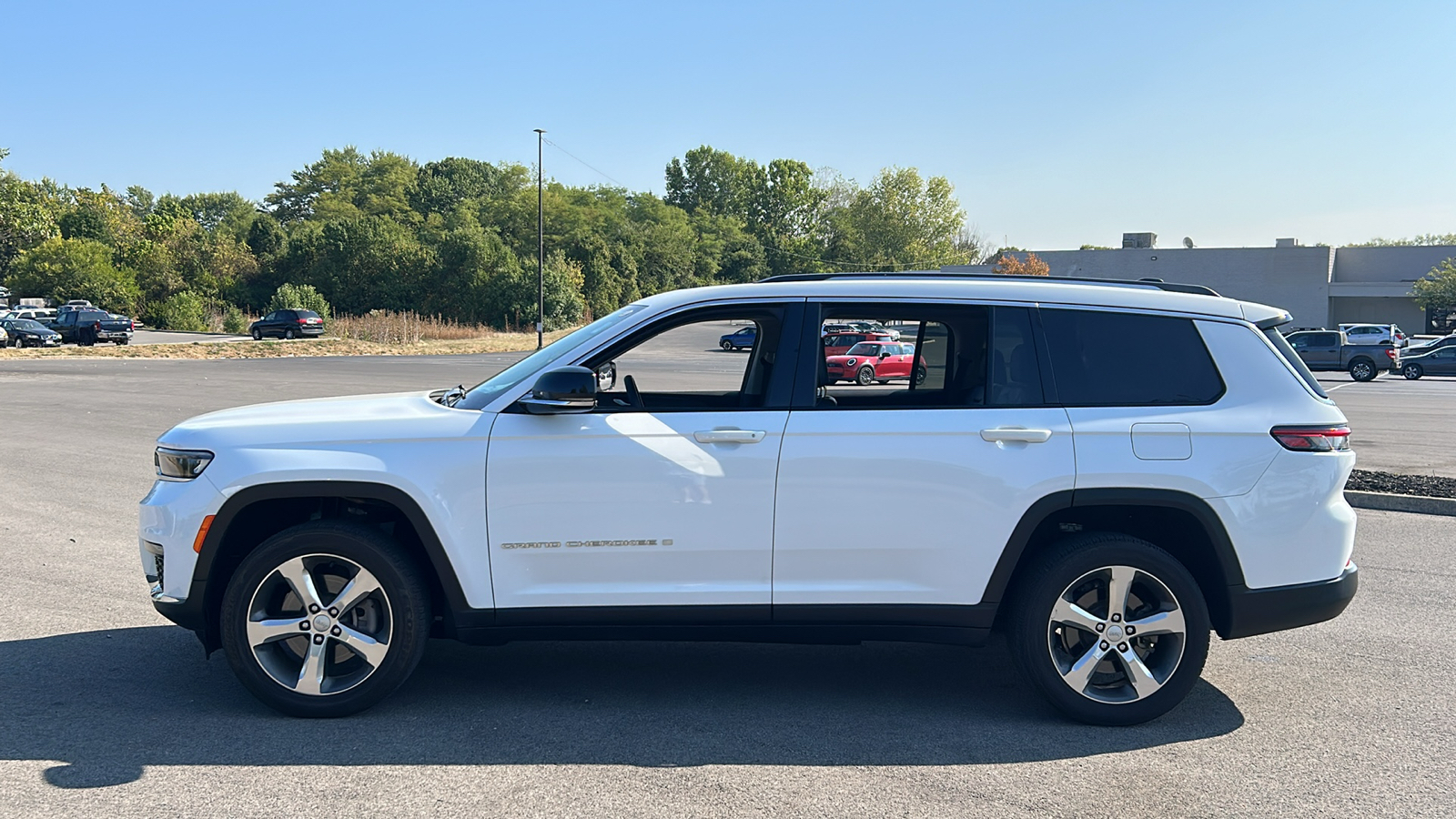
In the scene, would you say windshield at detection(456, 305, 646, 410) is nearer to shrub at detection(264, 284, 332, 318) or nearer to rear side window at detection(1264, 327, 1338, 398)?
rear side window at detection(1264, 327, 1338, 398)

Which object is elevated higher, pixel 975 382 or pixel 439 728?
pixel 975 382

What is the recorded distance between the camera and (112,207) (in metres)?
88.7

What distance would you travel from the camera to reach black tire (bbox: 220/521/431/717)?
13.8 feet

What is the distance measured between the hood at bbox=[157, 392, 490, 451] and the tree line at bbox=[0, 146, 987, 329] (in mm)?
36730

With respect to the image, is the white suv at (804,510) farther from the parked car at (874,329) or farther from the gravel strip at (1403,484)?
the gravel strip at (1403,484)

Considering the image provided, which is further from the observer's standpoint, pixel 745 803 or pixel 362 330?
pixel 362 330

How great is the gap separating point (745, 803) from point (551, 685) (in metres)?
1.48

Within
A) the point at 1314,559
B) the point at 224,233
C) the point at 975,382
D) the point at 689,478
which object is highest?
the point at 224,233

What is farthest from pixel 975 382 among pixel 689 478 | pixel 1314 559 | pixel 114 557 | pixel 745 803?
pixel 114 557

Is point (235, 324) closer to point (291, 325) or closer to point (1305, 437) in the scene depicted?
point (291, 325)

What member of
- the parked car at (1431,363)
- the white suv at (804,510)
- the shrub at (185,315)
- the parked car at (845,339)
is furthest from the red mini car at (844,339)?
the shrub at (185,315)

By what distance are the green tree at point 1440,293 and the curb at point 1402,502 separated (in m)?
63.1

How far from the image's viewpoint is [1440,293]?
61.2 meters

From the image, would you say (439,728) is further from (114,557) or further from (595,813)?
(114,557)
